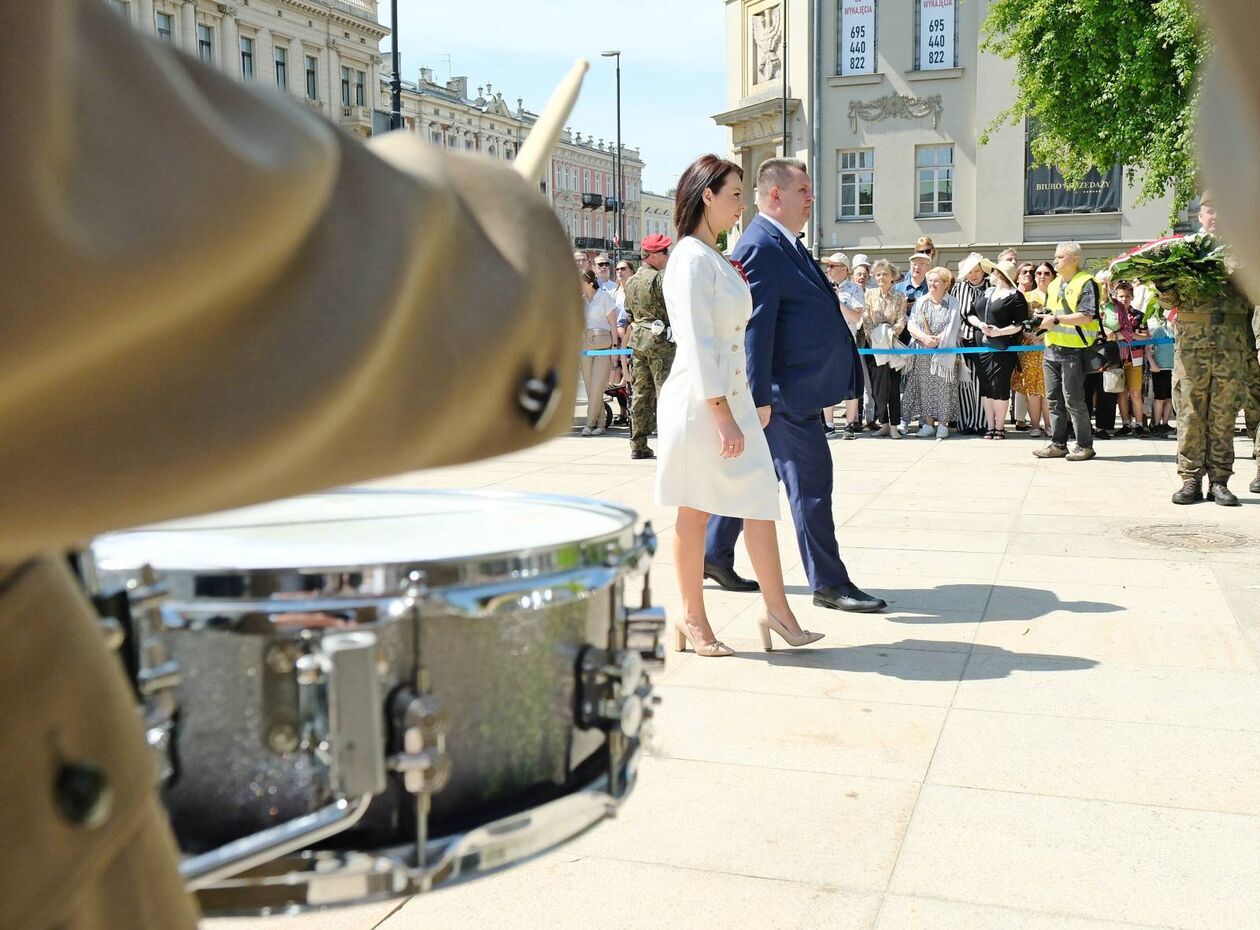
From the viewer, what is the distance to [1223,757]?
435cm

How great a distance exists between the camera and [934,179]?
3984 centimetres

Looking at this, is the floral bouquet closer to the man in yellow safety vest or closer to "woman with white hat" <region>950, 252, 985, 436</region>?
the man in yellow safety vest

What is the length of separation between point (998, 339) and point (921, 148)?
26919 millimetres

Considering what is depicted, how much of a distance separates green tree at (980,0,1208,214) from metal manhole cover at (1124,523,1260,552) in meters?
13.6

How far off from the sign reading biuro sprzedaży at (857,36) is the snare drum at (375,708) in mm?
40333

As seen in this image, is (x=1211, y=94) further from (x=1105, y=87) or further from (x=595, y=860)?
(x=1105, y=87)

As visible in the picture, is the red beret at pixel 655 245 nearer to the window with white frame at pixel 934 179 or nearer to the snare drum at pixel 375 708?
the snare drum at pixel 375 708

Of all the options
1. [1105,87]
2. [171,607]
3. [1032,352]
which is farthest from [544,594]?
[1105,87]

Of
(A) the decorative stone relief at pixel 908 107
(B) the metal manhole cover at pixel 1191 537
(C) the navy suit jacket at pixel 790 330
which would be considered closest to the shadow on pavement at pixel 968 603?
(C) the navy suit jacket at pixel 790 330

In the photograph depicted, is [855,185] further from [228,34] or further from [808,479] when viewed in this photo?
[808,479]

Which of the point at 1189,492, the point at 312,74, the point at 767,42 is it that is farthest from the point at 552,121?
the point at 312,74

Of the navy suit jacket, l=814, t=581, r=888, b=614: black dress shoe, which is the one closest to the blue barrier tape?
l=814, t=581, r=888, b=614: black dress shoe

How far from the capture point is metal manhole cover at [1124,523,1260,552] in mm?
8117

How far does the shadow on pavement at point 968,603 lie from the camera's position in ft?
20.9
